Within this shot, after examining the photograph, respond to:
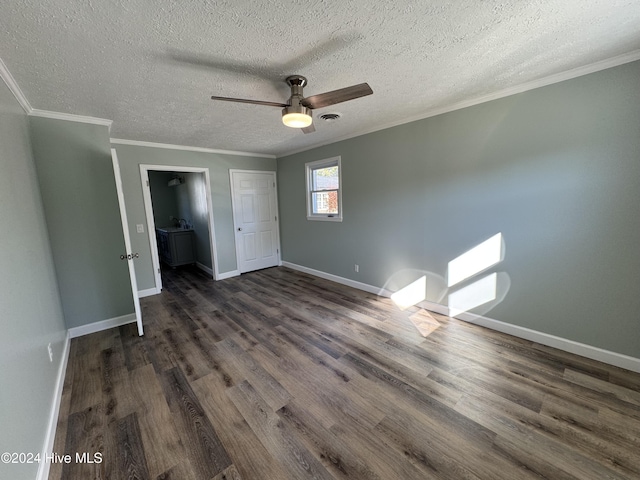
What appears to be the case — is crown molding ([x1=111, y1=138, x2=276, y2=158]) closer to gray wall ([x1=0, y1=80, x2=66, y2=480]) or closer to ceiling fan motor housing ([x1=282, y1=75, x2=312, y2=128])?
gray wall ([x1=0, y1=80, x2=66, y2=480])

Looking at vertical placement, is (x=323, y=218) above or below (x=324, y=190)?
below

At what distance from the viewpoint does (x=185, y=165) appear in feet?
14.0

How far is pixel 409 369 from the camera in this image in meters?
2.15

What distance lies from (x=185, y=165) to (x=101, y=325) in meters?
2.64

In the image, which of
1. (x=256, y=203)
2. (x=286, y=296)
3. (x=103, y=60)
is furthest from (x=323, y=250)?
(x=103, y=60)

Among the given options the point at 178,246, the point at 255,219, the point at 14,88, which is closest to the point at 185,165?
the point at 255,219

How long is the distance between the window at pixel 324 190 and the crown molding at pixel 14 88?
3.39 m

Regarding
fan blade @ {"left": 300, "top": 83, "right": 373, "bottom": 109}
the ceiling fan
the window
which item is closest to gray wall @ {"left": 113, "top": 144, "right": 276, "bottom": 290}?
the window

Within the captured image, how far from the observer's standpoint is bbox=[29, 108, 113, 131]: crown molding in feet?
8.21

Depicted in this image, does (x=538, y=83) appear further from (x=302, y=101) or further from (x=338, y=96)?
(x=302, y=101)

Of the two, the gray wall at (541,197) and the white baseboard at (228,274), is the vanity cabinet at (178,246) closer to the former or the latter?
the white baseboard at (228,274)

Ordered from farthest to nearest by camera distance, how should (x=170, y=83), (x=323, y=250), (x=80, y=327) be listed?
(x=323, y=250) < (x=80, y=327) < (x=170, y=83)

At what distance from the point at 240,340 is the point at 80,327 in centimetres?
192

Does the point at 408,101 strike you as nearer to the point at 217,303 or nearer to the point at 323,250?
the point at 323,250
